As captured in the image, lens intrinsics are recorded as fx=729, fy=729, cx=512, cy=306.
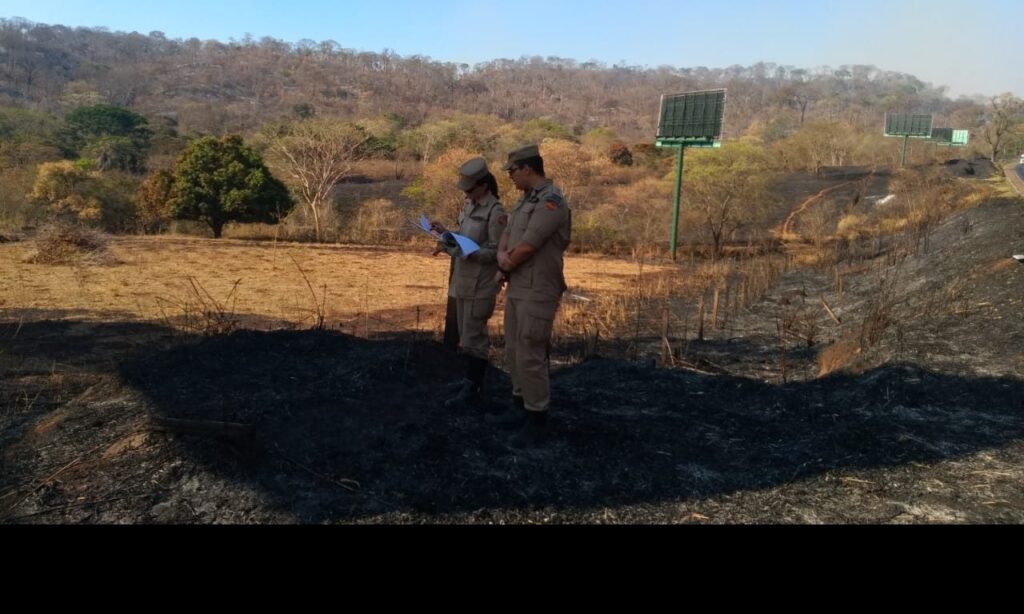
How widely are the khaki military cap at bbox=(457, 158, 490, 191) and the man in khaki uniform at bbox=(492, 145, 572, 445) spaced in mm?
428

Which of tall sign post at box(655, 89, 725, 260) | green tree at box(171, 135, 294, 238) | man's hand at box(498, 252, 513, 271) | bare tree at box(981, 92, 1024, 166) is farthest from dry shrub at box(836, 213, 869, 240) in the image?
bare tree at box(981, 92, 1024, 166)

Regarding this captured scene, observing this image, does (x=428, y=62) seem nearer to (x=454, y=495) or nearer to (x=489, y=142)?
(x=489, y=142)

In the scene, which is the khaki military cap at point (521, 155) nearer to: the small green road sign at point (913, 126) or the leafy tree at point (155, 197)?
the leafy tree at point (155, 197)

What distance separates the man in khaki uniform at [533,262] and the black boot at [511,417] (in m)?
0.29

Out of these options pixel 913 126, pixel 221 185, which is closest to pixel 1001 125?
pixel 913 126

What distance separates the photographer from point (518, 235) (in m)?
4.21

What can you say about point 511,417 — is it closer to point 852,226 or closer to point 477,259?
point 477,259

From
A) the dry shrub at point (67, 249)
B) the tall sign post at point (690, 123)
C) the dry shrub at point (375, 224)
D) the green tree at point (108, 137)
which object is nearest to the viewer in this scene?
the dry shrub at point (67, 249)

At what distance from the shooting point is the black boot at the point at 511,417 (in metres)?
4.52

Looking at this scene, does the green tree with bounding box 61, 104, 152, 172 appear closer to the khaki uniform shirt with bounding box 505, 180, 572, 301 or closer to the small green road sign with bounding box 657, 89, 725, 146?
the small green road sign with bounding box 657, 89, 725, 146

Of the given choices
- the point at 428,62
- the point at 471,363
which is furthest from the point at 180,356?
the point at 428,62

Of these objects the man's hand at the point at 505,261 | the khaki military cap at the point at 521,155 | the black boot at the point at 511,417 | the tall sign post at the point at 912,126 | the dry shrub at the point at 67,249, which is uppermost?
the tall sign post at the point at 912,126

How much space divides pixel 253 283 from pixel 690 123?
15004 millimetres

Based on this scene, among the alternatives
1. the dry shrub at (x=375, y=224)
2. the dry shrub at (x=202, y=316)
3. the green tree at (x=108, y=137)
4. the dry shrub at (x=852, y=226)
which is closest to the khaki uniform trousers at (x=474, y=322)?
the dry shrub at (x=202, y=316)
